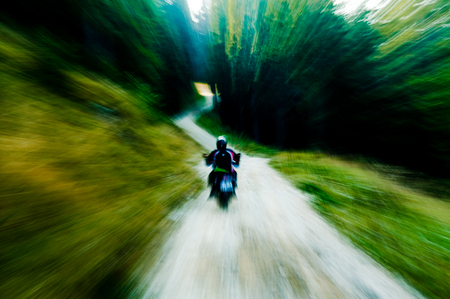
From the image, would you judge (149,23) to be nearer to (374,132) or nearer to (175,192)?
(175,192)

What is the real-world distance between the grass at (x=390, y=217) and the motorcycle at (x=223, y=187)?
2190 mm

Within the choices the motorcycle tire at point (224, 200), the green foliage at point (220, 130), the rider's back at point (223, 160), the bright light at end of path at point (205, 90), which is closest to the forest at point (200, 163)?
the motorcycle tire at point (224, 200)

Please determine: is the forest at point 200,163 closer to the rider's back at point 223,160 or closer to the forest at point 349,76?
the forest at point 349,76

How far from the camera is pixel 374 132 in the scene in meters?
8.12

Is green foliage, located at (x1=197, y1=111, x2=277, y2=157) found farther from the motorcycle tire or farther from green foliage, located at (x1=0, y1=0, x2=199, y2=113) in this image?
the motorcycle tire

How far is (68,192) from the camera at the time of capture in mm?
2705

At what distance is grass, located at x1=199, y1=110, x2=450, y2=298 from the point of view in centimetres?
239

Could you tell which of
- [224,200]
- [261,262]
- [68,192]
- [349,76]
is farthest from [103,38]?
[349,76]

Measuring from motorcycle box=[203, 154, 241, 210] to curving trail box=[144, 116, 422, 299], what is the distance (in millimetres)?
219

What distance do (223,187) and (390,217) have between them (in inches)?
151

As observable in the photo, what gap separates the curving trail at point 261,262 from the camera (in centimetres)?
193

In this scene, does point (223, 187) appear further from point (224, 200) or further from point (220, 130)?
point (220, 130)

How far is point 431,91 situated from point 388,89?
1781 mm

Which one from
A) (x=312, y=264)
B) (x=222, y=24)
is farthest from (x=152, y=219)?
(x=222, y=24)
